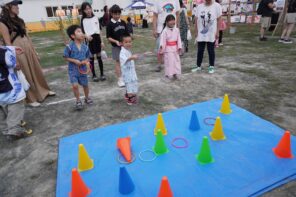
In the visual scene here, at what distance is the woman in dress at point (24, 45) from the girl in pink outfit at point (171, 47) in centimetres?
288

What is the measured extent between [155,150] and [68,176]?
1.12 meters

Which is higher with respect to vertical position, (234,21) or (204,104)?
(234,21)

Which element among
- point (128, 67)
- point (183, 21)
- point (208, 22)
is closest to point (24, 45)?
point (128, 67)

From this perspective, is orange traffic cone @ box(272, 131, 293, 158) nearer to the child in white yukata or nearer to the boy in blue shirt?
the child in white yukata

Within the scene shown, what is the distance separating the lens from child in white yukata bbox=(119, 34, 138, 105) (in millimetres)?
4277

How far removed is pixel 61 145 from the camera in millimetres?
3303

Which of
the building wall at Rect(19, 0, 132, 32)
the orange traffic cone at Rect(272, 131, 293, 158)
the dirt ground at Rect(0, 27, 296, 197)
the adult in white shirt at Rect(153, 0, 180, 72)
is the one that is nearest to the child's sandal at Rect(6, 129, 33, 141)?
the dirt ground at Rect(0, 27, 296, 197)

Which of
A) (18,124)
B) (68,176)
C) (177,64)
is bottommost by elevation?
(68,176)

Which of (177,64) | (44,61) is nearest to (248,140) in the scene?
(177,64)

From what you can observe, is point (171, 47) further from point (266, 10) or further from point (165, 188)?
point (266, 10)

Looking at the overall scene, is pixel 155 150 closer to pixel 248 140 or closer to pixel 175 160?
pixel 175 160

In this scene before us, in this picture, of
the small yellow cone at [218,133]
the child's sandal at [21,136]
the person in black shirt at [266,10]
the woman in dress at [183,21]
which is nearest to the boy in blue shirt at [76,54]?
the child's sandal at [21,136]

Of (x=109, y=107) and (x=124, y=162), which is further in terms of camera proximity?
(x=109, y=107)

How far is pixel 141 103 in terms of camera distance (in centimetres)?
459
